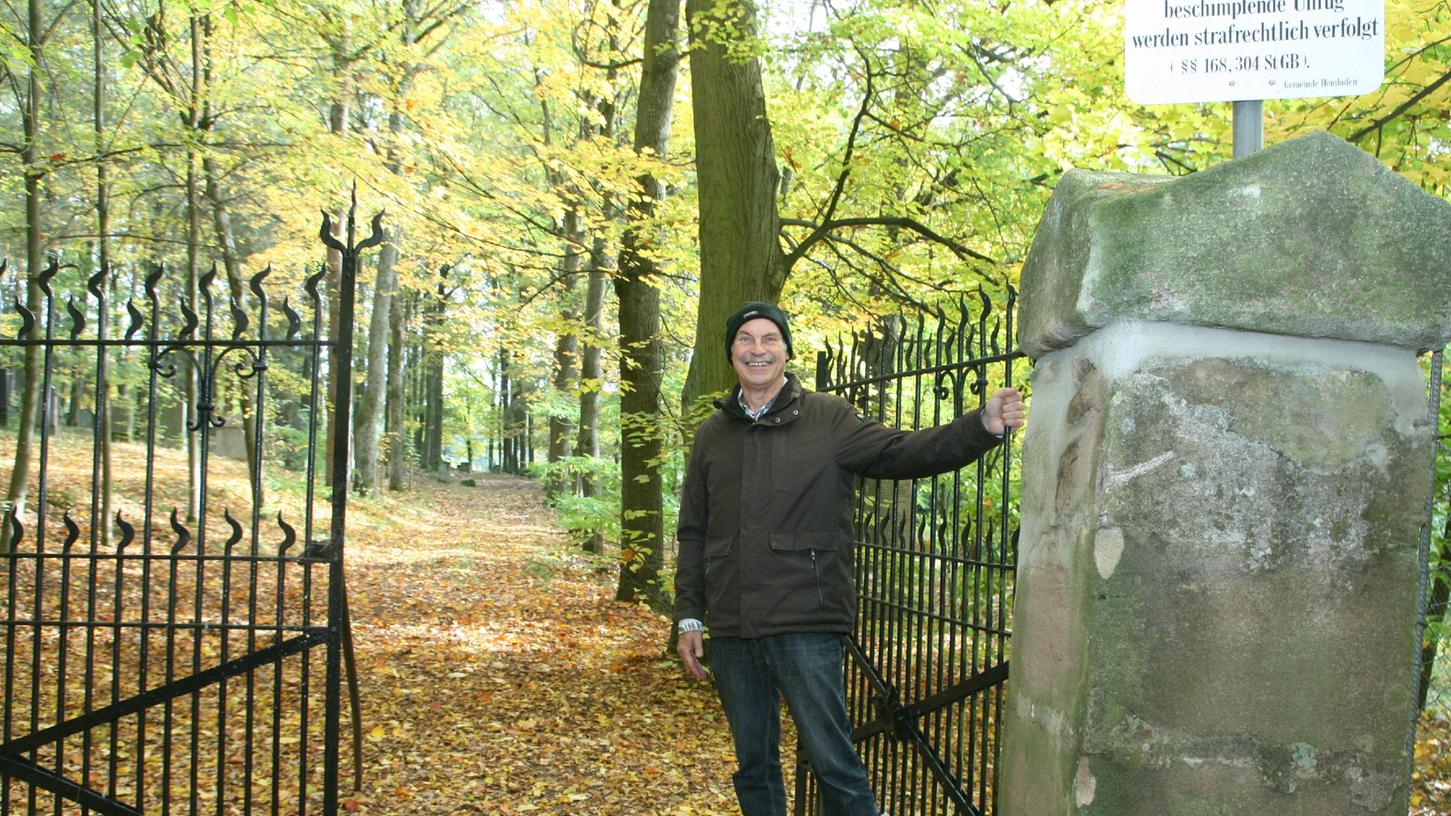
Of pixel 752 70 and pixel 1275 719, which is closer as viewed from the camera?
pixel 1275 719

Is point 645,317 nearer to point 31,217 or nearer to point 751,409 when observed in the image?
point 31,217

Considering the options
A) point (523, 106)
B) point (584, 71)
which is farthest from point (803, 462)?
point (523, 106)

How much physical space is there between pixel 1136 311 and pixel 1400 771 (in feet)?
3.51

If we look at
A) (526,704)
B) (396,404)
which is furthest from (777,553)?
(396,404)

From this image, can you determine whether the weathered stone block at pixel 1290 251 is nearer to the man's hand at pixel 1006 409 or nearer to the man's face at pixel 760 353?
the man's hand at pixel 1006 409

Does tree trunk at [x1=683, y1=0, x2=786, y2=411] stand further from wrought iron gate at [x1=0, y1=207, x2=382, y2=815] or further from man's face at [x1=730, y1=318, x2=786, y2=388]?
man's face at [x1=730, y1=318, x2=786, y2=388]

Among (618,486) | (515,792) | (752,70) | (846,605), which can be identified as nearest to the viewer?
(846,605)

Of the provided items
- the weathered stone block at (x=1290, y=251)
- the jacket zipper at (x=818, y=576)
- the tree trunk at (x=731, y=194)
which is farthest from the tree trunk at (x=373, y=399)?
the weathered stone block at (x=1290, y=251)

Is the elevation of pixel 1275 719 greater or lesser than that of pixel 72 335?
lesser

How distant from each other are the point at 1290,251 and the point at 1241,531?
558 mm

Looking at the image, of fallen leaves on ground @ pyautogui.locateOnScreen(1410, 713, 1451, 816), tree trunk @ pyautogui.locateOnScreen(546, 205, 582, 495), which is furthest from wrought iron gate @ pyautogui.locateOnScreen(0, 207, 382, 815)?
fallen leaves on ground @ pyautogui.locateOnScreen(1410, 713, 1451, 816)

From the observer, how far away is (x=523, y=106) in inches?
707

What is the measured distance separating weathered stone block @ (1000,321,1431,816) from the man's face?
1.60 metres

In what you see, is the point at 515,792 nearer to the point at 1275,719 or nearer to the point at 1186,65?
the point at 1275,719
